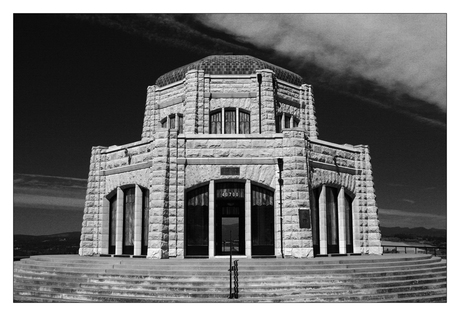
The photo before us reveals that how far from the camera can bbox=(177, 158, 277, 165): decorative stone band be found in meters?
23.5

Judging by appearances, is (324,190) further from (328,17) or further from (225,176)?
(328,17)

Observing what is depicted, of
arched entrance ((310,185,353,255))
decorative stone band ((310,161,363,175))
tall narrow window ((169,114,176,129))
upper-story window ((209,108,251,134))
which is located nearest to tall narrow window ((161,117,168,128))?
tall narrow window ((169,114,176,129))

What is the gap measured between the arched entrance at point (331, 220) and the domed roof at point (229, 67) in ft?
28.6

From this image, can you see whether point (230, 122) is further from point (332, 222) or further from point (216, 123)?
point (332, 222)

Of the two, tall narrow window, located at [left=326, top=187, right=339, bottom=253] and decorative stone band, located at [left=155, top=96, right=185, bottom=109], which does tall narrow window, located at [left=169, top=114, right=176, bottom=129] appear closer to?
decorative stone band, located at [left=155, top=96, right=185, bottom=109]

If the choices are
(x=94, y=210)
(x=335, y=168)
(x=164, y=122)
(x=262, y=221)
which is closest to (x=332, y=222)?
(x=335, y=168)

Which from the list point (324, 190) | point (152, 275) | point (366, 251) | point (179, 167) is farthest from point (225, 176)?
point (366, 251)

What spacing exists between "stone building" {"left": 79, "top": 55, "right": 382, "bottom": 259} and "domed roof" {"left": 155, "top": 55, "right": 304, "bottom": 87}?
0.24ft

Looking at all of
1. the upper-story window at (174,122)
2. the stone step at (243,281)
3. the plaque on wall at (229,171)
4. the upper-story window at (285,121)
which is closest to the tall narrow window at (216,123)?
the upper-story window at (174,122)

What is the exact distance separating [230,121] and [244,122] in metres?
0.84

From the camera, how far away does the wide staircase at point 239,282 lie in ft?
53.6

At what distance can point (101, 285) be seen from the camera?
17.5m

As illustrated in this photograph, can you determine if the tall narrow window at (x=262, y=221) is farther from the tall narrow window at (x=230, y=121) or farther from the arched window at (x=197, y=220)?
the tall narrow window at (x=230, y=121)

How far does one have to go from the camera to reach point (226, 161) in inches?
926
